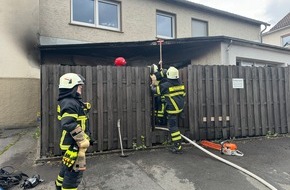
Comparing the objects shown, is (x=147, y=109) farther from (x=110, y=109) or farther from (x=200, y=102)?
(x=200, y=102)

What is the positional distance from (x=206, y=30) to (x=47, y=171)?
42.4 ft

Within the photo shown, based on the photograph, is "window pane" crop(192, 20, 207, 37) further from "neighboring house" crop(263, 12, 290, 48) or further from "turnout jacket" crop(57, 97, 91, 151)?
"neighboring house" crop(263, 12, 290, 48)

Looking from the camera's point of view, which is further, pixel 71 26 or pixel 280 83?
pixel 71 26

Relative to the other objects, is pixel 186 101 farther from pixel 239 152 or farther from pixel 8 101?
pixel 8 101

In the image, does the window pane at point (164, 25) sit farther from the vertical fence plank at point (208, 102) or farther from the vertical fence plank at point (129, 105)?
the vertical fence plank at point (129, 105)

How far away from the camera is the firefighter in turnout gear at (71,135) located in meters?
3.00

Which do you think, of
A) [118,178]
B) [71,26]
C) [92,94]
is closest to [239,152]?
[118,178]

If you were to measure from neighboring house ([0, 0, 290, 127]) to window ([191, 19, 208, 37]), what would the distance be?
3493 millimetres

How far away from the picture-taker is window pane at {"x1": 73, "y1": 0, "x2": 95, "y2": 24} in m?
10.4

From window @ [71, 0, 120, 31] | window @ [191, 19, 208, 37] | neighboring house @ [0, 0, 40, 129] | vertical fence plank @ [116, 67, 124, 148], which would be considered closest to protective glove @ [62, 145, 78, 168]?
vertical fence plank @ [116, 67, 124, 148]

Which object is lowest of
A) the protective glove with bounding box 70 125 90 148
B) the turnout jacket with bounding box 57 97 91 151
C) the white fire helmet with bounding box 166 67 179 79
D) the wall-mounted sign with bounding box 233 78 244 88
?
the protective glove with bounding box 70 125 90 148

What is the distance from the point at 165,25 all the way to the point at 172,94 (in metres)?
8.76

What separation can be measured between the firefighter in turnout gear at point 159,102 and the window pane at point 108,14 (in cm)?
630

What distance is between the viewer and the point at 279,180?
157 inches
